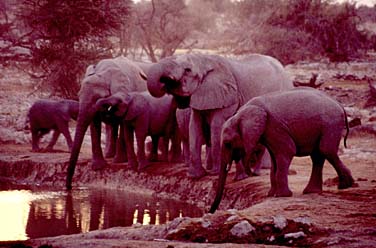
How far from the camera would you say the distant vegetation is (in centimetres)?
2439

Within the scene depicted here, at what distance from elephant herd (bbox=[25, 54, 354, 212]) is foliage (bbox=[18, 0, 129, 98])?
567 cm

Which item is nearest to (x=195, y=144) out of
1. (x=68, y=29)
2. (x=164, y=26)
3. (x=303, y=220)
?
(x=303, y=220)

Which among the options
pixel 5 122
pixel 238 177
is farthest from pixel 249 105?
pixel 5 122

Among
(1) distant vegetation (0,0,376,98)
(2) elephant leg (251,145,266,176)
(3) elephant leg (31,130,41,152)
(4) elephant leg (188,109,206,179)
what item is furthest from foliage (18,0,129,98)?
(2) elephant leg (251,145,266,176)

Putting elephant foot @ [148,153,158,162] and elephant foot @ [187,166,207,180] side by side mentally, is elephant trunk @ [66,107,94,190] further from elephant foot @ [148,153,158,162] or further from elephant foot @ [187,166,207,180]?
elephant foot @ [187,166,207,180]

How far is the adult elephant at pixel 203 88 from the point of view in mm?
13547

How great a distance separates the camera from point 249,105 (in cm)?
1134

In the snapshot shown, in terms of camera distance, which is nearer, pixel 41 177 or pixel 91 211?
pixel 91 211

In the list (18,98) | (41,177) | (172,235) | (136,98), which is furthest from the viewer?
(18,98)

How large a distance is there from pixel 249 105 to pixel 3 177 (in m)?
6.54

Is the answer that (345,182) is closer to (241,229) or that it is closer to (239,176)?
(239,176)

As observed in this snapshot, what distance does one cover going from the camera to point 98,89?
618 inches

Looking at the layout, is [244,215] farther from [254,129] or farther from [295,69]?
[295,69]

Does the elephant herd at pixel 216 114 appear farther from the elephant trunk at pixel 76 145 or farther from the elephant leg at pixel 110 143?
the elephant leg at pixel 110 143
